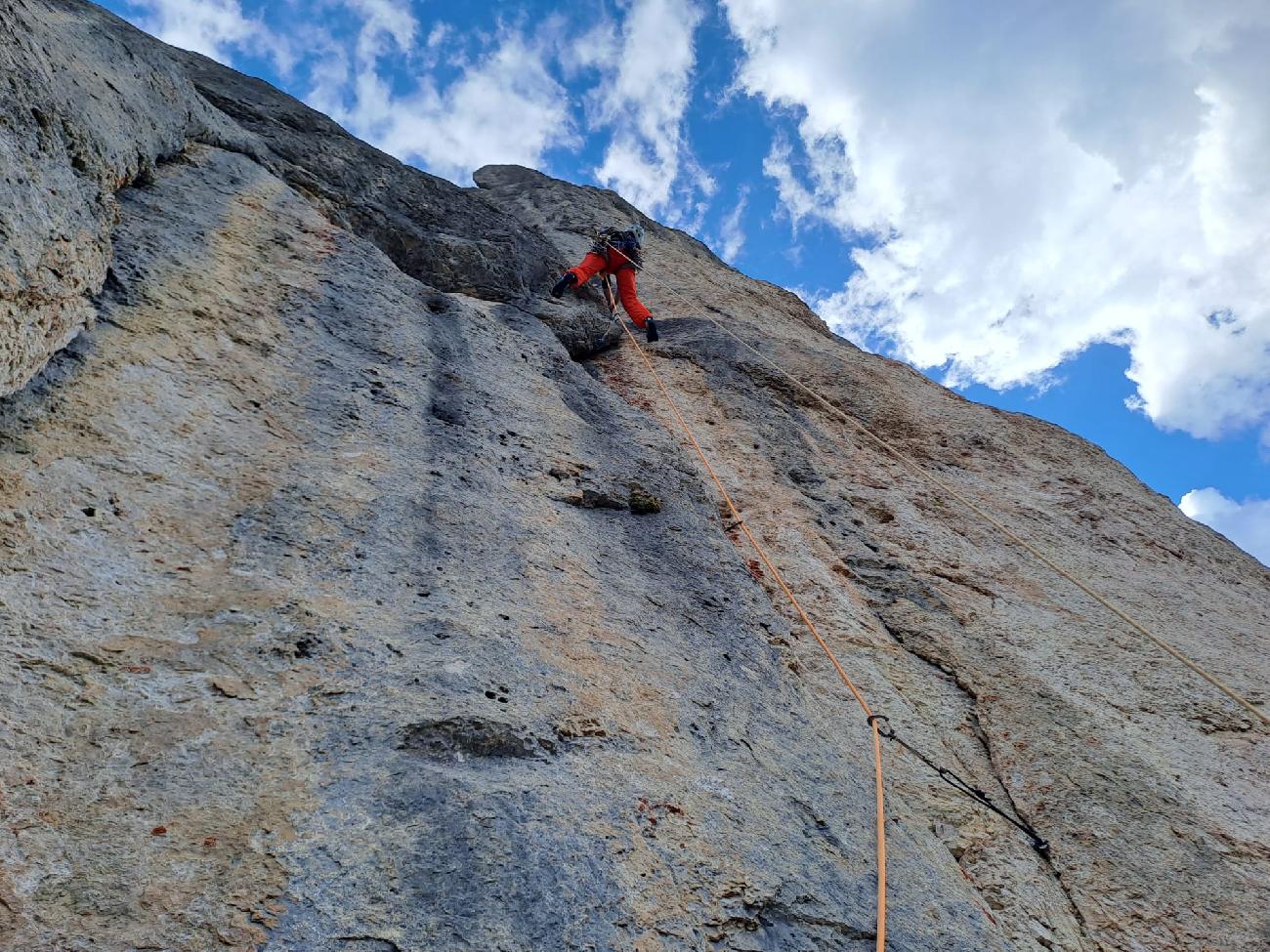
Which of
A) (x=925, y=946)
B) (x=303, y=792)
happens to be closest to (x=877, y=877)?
(x=925, y=946)

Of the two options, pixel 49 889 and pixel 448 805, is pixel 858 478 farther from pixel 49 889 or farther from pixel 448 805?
pixel 49 889

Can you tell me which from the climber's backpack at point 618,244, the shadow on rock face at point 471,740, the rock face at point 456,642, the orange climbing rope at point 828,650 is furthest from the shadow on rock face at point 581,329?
the shadow on rock face at point 471,740

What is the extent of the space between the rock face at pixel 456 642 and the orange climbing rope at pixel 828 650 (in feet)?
0.33

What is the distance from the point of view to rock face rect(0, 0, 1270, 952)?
2.48 m

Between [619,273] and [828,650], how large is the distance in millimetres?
6257

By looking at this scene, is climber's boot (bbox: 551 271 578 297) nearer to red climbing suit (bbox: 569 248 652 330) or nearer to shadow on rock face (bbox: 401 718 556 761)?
red climbing suit (bbox: 569 248 652 330)

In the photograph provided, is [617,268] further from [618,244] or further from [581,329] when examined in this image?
[581,329]

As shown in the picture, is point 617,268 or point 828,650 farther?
point 617,268

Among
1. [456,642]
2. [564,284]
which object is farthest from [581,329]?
[456,642]

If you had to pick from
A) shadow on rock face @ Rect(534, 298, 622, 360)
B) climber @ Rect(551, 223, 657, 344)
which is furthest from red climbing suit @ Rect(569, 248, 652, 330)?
shadow on rock face @ Rect(534, 298, 622, 360)

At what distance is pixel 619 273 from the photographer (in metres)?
9.73

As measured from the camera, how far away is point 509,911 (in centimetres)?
247

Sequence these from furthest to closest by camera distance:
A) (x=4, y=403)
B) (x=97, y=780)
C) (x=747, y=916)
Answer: (x=4, y=403) < (x=747, y=916) < (x=97, y=780)

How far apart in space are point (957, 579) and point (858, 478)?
147cm
